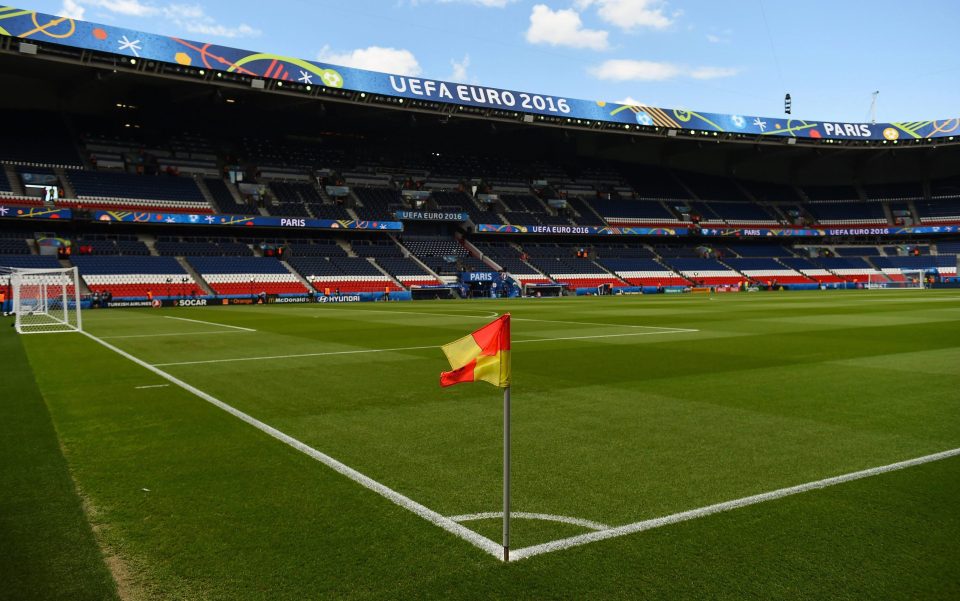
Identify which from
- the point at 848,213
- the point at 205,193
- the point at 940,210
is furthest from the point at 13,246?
the point at 940,210

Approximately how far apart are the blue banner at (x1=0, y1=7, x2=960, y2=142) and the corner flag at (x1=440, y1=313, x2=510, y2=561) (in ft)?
155

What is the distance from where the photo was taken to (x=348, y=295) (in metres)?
51.2

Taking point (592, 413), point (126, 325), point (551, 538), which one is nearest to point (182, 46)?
point (126, 325)

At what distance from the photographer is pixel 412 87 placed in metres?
53.9

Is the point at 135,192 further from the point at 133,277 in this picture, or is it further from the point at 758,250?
the point at 758,250

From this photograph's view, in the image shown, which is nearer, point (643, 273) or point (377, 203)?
point (377, 203)

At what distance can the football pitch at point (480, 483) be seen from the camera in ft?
12.7

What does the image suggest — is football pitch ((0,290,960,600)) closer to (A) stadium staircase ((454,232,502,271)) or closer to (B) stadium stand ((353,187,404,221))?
(A) stadium staircase ((454,232,502,271))

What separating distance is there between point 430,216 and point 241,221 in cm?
1870

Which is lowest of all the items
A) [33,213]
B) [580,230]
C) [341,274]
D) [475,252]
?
[341,274]

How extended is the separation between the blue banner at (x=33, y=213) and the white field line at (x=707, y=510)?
53267mm

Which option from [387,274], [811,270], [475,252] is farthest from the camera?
[811,270]

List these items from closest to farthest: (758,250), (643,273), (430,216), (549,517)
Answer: (549,517) < (430,216) < (643,273) < (758,250)

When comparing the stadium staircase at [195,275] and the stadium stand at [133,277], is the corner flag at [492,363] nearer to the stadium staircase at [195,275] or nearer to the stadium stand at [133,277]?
the stadium stand at [133,277]
